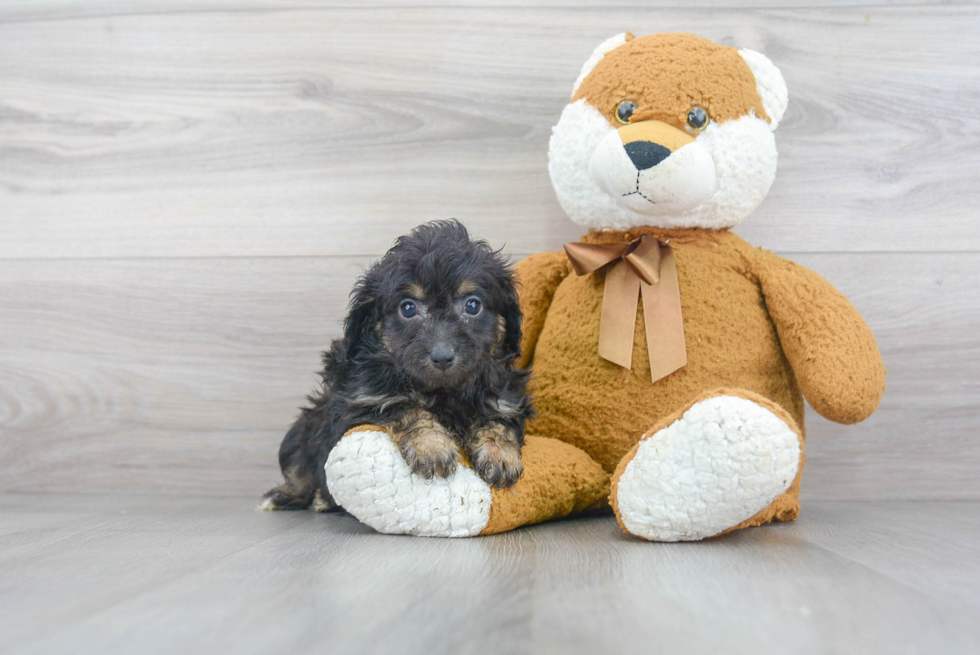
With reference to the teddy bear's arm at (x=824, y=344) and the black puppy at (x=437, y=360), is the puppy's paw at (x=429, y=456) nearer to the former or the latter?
the black puppy at (x=437, y=360)

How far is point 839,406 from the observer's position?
60.4 inches

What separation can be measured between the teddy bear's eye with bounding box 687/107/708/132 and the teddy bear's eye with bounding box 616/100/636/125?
12 cm

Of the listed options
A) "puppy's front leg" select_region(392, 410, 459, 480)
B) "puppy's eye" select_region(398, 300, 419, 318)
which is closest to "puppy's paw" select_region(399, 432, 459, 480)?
"puppy's front leg" select_region(392, 410, 459, 480)

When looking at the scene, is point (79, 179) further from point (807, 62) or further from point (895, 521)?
point (895, 521)

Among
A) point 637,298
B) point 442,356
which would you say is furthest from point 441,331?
point 637,298

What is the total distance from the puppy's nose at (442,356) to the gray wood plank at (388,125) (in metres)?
0.82

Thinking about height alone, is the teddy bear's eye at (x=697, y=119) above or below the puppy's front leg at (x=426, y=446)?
above

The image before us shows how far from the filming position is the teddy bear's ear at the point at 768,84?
5.66 feet

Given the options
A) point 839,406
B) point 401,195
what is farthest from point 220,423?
point 839,406

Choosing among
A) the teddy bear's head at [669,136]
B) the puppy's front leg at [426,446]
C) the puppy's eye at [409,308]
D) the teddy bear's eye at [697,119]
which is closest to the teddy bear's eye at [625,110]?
the teddy bear's head at [669,136]

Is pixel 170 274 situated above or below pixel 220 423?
above

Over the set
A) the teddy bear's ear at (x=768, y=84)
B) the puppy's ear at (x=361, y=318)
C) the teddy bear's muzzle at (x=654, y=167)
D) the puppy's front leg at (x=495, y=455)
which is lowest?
the puppy's front leg at (x=495, y=455)

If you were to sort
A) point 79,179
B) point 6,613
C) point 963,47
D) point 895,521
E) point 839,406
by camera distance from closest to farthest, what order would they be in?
point 6,613 < point 839,406 < point 895,521 < point 963,47 < point 79,179

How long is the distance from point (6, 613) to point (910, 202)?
2155 mm
